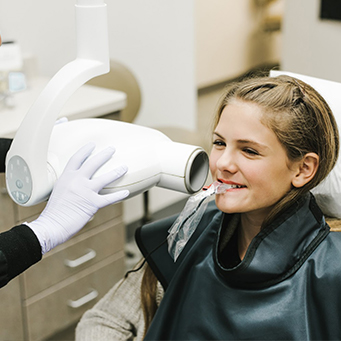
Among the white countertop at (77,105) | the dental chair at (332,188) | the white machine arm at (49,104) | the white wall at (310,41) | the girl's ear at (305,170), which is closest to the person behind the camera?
the white machine arm at (49,104)

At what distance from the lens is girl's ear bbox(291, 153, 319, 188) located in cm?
103

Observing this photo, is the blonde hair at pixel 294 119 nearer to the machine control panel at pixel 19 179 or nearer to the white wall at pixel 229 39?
the machine control panel at pixel 19 179

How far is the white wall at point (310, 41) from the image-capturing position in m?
3.29

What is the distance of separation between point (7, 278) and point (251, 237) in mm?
471

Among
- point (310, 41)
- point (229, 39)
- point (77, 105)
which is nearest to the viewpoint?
point (77, 105)

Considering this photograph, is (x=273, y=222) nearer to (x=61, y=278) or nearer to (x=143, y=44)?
(x=61, y=278)

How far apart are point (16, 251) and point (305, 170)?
21.1 inches

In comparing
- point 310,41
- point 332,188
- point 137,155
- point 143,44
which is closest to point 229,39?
point 310,41

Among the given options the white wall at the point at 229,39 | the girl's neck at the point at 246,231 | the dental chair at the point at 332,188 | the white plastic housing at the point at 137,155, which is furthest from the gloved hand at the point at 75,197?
the white wall at the point at 229,39

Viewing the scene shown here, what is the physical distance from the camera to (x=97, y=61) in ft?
3.14

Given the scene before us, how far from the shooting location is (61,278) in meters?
1.91

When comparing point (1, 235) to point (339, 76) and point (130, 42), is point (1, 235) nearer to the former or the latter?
point (130, 42)

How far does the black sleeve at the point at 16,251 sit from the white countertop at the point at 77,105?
0.71 meters

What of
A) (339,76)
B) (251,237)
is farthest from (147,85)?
(251,237)
